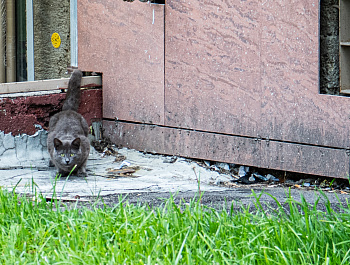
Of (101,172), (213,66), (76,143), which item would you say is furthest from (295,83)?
(76,143)

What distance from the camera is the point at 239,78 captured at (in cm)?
600

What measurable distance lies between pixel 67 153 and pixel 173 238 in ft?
10.9

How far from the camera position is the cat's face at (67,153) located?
6.38 m

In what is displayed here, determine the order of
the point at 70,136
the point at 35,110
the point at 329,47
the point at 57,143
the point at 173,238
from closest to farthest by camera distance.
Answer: the point at 173,238
the point at 329,47
the point at 57,143
the point at 70,136
the point at 35,110

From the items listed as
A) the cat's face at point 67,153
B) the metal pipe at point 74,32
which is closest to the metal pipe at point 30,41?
the metal pipe at point 74,32

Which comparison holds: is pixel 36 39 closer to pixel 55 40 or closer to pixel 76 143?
pixel 55 40

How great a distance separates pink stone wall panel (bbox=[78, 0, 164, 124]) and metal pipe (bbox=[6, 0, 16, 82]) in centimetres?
108

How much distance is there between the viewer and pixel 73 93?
685 centimetres

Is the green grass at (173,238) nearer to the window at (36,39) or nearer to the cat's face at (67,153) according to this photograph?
the cat's face at (67,153)

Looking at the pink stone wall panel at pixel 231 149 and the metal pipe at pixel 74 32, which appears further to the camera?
the metal pipe at pixel 74 32

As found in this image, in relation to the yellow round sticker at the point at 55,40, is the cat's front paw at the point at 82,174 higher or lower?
lower

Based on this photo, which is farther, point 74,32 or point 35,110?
point 74,32

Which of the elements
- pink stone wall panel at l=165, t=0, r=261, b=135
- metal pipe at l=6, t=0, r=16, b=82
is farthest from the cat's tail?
metal pipe at l=6, t=0, r=16, b=82

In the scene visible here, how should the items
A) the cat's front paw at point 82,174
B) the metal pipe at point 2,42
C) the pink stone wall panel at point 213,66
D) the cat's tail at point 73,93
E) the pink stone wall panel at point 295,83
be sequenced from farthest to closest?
the metal pipe at point 2,42 < the cat's tail at point 73,93 < the cat's front paw at point 82,174 < the pink stone wall panel at point 213,66 < the pink stone wall panel at point 295,83
